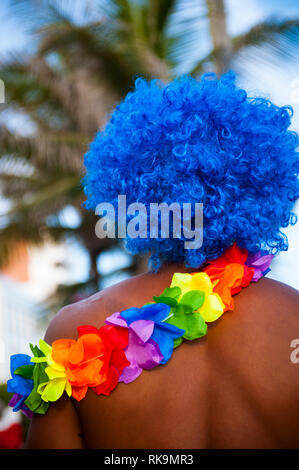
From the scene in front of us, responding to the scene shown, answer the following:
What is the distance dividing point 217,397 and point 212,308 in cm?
26

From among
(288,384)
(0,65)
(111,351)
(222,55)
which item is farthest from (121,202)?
(0,65)

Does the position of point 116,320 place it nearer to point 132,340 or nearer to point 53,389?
point 132,340

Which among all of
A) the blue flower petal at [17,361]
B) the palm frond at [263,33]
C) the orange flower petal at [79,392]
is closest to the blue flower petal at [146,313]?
the orange flower petal at [79,392]

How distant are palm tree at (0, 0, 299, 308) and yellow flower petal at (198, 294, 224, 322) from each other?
5809mm

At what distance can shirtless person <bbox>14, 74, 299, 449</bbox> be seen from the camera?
4.81 ft

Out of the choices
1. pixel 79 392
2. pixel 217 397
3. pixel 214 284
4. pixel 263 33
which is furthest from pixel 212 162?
pixel 263 33

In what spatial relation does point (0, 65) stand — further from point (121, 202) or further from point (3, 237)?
point (121, 202)

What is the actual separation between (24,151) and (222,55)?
10.2 ft

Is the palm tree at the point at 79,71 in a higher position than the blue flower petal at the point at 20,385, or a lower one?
higher

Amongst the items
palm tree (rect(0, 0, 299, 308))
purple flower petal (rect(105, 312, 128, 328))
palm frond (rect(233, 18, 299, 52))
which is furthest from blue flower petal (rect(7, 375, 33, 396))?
palm frond (rect(233, 18, 299, 52))

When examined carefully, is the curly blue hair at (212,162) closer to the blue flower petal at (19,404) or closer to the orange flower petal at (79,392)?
the orange flower petal at (79,392)

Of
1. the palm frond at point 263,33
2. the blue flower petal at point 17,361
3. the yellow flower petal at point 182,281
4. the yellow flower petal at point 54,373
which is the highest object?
the palm frond at point 263,33

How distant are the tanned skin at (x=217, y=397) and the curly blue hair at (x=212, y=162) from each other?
0.24 meters

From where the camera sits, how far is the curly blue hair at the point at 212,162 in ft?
5.43
